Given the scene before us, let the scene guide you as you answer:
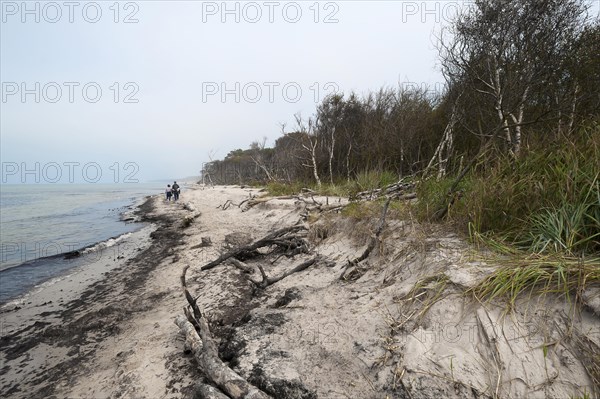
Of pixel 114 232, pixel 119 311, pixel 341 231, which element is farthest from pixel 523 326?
pixel 114 232

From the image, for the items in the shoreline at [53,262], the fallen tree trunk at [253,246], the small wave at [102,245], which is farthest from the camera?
the small wave at [102,245]

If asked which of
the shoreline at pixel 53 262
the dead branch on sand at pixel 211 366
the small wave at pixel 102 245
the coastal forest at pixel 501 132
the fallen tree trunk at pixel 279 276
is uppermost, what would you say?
the coastal forest at pixel 501 132

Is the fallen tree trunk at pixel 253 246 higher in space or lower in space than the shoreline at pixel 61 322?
higher

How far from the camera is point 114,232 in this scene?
523 inches

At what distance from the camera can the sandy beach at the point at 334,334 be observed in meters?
1.79

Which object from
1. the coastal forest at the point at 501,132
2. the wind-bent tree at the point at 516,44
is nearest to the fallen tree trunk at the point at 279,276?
the coastal forest at the point at 501,132

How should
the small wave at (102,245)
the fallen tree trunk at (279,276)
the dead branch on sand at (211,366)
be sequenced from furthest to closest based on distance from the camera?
the small wave at (102,245) → the fallen tree trunk at (279,276) → the dead branch on sand at (211,366)

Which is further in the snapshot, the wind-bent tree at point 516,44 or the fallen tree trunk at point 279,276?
the wind-bent tree at point 516,44

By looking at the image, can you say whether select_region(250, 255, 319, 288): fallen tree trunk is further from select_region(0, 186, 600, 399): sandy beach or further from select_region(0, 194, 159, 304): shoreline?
select_region(0, 194, 159, 304): shoreline

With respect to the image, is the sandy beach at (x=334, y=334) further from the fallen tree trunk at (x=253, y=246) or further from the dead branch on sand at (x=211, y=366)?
the fallen tree trunk at (x=253, y=246)

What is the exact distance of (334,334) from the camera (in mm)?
2592

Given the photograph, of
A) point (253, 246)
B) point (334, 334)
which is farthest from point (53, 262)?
point (334, 334)

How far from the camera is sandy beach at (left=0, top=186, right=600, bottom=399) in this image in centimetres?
179

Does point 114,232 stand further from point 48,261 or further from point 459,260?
point 459,260
